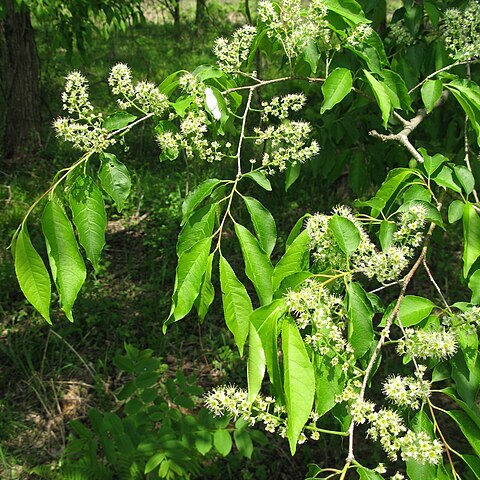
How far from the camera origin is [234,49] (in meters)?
1.43

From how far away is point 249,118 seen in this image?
525 cm

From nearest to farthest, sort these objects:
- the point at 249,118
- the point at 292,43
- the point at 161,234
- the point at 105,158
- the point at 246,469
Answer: the point at 105,158 → the point at 292,43 → the point at 246,469 → the point at 161,234 → the point at 249,118

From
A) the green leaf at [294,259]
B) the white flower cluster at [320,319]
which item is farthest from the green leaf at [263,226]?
the white flower cluster at [320,319]

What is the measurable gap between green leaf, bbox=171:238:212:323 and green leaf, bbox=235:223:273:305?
3.0 inches

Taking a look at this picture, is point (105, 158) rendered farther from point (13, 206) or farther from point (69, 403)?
point (13, 206)

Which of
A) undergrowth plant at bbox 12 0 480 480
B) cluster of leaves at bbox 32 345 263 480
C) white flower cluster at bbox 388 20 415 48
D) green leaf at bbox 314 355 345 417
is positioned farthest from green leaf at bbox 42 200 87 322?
white flower cluster at bbox 388 20 415 48

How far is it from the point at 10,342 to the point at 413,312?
2475 mm

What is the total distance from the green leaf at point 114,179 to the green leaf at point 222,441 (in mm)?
1161

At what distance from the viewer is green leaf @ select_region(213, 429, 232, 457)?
204 cm

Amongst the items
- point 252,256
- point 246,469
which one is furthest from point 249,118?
point 252,256

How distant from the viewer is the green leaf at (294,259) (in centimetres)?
110

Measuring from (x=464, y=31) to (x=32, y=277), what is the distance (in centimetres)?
133

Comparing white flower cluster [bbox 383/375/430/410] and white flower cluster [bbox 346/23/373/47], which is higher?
white flower cluster [bbox 346/23/373/47]

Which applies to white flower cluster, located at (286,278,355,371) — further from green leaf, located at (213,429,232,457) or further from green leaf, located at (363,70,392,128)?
green leaf, located at (213,429,232,457)
